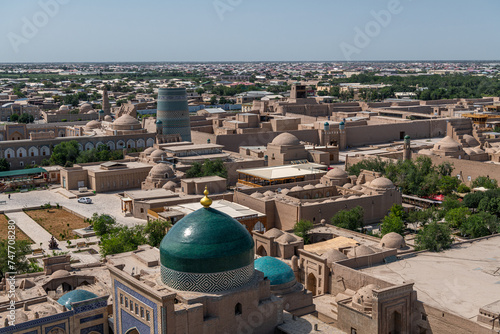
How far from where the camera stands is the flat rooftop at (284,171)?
28.4m

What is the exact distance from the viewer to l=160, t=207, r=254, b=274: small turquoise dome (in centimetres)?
1214

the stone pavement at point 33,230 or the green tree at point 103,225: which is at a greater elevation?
the green tree at point 103,225

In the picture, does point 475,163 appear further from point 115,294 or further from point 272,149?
point 115,294

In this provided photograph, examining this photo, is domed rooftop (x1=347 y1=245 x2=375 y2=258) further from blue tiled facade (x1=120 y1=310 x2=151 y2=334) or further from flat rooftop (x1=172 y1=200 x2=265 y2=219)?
blue tiled facade (x1=120 y1=310 x2=151 y2=334)

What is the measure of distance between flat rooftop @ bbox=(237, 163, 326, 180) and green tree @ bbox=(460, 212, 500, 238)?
29.6ft

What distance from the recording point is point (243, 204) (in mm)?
25203

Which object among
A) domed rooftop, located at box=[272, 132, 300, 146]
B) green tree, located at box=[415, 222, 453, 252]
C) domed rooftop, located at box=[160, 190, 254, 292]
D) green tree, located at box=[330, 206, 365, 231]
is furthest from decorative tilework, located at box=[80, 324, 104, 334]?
domed rooftop, located at box=[272, 132, 300, 146]

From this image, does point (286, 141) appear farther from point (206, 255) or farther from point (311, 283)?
point (206, 255)

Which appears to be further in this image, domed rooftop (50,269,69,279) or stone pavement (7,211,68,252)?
stone pavement (7,211,68,252)

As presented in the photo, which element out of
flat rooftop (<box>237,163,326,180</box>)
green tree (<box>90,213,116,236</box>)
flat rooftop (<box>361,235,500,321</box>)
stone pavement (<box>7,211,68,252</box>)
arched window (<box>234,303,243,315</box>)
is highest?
arched window (<box>234,303,243,315</box>)

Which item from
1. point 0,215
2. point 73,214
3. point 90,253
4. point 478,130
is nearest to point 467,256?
point 90,253

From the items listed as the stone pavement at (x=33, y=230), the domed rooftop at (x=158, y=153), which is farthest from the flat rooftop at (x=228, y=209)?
the domed rooftop at (x=158, y=153)

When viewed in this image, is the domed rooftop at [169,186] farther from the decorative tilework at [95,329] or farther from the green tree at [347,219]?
the decorative tilework at [95,329]

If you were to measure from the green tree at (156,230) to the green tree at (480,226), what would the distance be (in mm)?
10377
